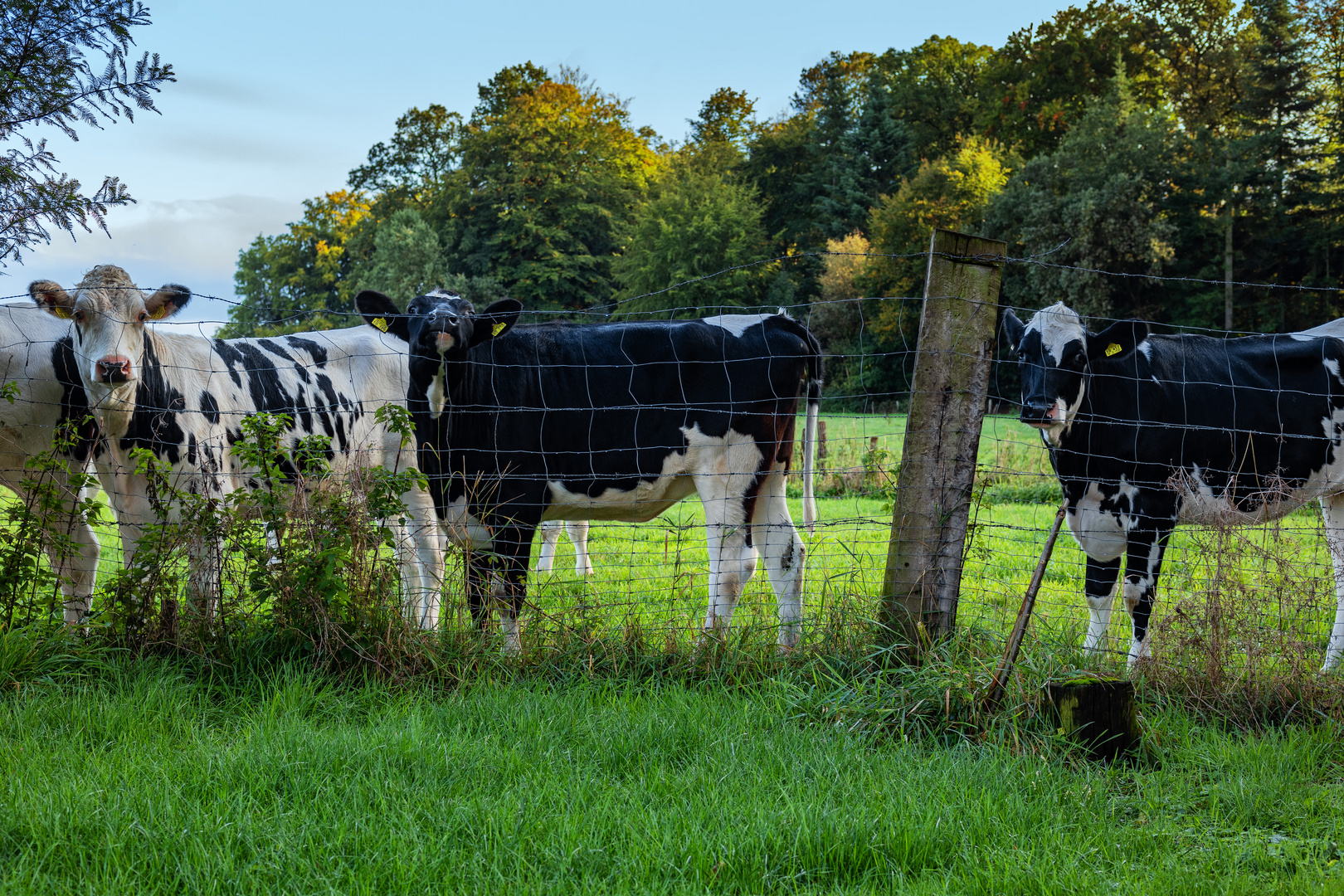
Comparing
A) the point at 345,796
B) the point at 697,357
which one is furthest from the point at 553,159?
the point at 345,796

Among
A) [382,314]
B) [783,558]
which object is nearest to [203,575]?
[382,314]

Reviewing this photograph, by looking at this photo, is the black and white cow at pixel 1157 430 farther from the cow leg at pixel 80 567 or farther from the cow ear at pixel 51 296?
the cow ear at pixel 51 296

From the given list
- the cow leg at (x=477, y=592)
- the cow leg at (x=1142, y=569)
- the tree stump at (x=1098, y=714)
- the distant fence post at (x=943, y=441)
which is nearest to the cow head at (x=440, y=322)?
the cow leg at (x=477, y=592)

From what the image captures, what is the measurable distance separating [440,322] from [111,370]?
66.8 inches

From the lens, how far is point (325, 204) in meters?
62.2

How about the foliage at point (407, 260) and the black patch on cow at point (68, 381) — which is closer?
the black patch on cow at point (68, 381)

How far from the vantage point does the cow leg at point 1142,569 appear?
5.15 meters

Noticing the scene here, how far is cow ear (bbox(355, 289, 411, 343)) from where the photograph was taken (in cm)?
576

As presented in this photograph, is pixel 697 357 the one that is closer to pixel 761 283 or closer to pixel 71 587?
pixel 71 587

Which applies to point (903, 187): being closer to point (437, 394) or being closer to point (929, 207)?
point (929, 207)

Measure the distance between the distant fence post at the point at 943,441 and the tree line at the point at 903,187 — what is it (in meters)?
23.3

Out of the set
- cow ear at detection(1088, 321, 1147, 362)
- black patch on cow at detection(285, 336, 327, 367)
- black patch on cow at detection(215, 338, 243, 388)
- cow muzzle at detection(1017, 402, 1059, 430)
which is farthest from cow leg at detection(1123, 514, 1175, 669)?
black patch on cow at detection(215, 338, 243, 388)

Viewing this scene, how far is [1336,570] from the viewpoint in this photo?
16.4 ft

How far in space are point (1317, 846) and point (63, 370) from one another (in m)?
6.40
